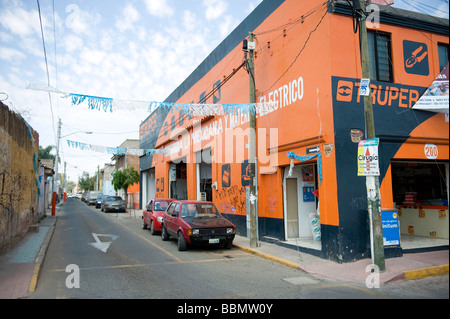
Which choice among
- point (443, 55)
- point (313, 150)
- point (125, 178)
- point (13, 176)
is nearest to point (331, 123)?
point (313, 150)

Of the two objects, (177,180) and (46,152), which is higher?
(46,152)

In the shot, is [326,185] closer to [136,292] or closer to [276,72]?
[276,72]

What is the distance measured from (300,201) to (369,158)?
4.49 m

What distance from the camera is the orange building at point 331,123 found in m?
8.86

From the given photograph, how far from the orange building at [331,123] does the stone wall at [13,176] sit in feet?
15.8

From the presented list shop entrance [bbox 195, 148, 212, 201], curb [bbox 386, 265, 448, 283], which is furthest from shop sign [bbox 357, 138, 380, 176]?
shop entrance [bbox 195, 148, 212, 201]

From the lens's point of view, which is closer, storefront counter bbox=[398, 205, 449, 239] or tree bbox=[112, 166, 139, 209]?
storefront counter bbox=[398, 205, 449, 239]

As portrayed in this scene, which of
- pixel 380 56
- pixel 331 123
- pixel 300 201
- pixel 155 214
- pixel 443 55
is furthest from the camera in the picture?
pixel 155 214

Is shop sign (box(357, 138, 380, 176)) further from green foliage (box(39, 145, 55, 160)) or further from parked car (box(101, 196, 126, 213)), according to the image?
green foliage (box(39, 145, 55, 160))

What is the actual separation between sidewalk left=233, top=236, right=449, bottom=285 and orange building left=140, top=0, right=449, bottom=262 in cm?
45

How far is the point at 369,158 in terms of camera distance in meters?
7.20

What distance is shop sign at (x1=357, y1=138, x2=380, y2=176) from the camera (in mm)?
7121

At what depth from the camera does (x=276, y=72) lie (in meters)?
11.8

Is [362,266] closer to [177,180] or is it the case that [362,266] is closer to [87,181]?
[177,180]
